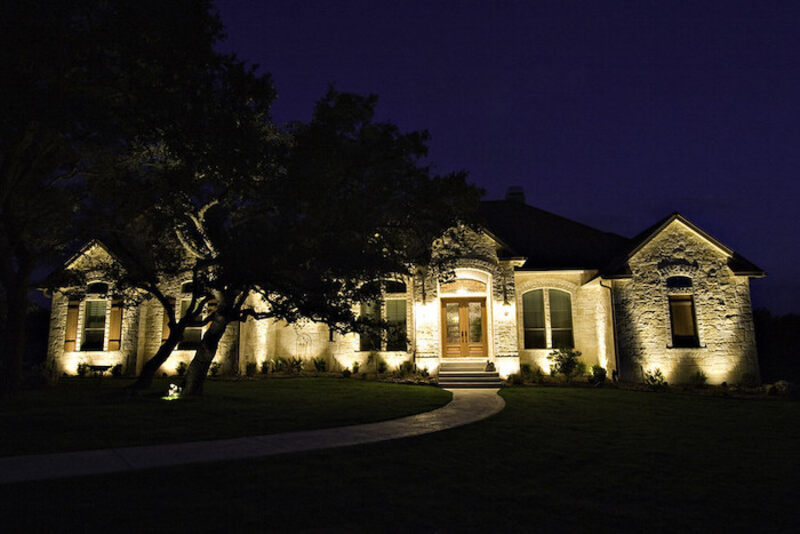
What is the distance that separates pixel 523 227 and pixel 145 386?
17.0 m

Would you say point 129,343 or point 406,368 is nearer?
point 406,368

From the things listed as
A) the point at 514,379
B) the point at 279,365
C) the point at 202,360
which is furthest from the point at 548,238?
the point at 202,360

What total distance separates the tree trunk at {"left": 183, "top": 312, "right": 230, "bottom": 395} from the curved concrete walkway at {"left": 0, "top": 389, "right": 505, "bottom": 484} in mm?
6537

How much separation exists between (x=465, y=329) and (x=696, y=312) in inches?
341

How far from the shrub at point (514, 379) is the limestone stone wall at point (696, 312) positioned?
3917 millimetres

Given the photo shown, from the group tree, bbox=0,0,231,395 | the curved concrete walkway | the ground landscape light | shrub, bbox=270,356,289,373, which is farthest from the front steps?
tree, bbox=0,0,231,395

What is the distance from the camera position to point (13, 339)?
12508 mm

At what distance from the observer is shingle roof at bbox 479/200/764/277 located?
61.6ft

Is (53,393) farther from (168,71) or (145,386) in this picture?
(168,71)

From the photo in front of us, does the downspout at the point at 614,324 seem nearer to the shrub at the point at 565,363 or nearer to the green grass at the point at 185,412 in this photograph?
the shrub at the point at 565,363

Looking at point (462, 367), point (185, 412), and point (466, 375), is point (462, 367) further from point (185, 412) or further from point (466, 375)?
point (185, 412)

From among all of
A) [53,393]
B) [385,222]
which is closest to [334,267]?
[385,222]

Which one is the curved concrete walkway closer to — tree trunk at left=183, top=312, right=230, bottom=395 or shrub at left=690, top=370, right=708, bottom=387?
tree trunk at left=183, top=312, right=230, bottom=395

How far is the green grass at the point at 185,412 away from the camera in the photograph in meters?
7.84
